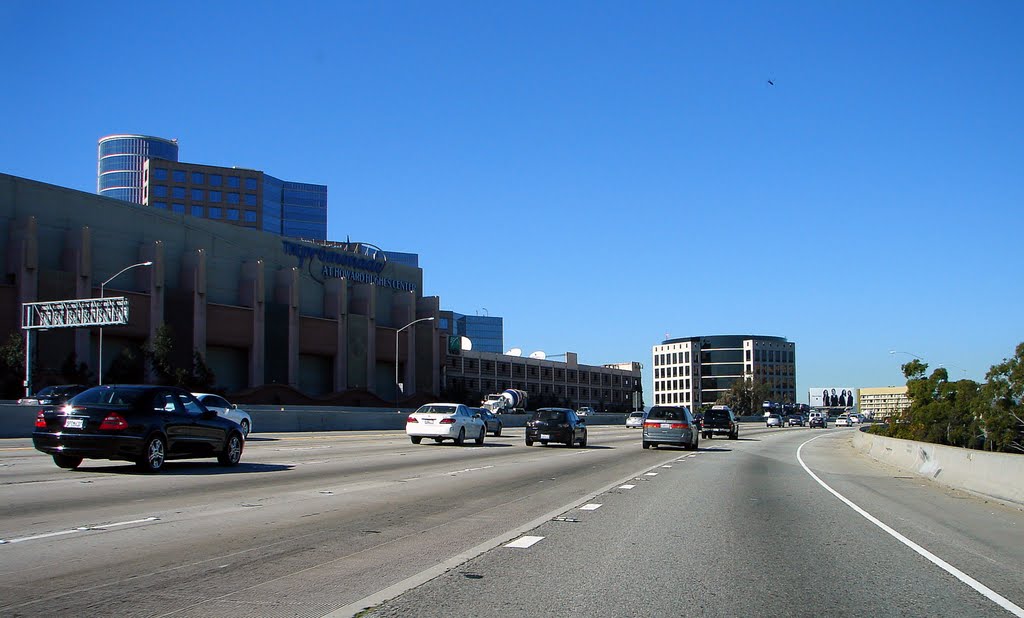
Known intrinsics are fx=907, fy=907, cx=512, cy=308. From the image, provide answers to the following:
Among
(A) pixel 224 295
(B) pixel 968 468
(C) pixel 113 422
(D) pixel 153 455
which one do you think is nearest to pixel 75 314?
(A) pixel 224 295

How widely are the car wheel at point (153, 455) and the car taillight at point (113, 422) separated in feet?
1.91

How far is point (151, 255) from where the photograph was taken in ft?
232

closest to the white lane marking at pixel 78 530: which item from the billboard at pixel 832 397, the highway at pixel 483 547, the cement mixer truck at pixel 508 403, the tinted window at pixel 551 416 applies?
the highway at pixel 483 547

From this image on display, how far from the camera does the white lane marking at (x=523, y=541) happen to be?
9.94m

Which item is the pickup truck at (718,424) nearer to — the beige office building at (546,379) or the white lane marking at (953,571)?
the white lane marking at (953,571)

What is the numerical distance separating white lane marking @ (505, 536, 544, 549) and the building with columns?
46.3 meters

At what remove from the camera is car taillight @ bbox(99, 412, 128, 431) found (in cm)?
1647

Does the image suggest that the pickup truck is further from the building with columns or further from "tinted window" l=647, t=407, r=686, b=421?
the building with columns

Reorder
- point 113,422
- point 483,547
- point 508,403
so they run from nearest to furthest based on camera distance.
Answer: point 483,547
point 113,422
point 508,403

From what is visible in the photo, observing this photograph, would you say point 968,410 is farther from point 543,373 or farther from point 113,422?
point 543,373

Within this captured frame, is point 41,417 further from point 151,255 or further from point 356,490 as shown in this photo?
point 151,255

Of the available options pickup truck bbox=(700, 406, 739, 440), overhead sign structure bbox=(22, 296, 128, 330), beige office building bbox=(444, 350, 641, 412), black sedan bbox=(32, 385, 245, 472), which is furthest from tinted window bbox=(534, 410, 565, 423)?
beige office building bbox=(444, 350, 641, 412)

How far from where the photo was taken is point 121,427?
16.5 metres

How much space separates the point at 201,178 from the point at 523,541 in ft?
497
